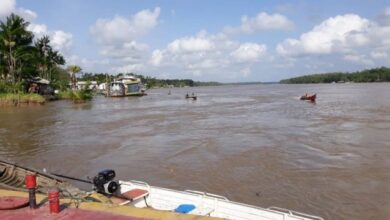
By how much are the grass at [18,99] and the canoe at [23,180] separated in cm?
3633

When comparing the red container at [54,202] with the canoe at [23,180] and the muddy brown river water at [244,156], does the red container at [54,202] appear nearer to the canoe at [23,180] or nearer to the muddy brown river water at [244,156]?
the canoe at [23,180]

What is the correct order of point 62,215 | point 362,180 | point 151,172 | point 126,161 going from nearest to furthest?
point 62,215 < point 362,180 < point 151,172 < point 126,161

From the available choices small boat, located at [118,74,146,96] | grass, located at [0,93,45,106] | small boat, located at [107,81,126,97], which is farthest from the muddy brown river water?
small boat, located at [118,74,146,96]

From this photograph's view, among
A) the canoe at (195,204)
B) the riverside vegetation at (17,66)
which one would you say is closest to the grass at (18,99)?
the riverside vegetation at (17,66)

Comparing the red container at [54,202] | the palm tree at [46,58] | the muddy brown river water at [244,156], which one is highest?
the palm tree at [46,58]

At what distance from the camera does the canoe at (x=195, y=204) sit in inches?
263

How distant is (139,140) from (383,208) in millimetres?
13080

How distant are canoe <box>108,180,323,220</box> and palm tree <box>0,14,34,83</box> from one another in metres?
44.6

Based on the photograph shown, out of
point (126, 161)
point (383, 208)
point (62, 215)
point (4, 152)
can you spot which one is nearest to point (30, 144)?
point (4, 152)

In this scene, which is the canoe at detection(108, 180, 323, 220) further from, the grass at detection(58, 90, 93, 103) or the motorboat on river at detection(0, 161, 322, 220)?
the grass at detection(58, 90, 93, 103)

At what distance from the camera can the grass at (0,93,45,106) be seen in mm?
43500

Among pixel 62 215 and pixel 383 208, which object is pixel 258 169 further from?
pixel 62 215

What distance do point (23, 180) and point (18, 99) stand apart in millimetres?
37541

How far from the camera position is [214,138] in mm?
20594
